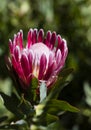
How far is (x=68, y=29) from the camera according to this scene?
10.4 feet

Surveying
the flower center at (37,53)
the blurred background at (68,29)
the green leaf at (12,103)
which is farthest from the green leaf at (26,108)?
the blurred background at (68,29)

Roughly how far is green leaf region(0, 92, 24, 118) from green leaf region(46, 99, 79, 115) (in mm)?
113

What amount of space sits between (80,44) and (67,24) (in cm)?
20

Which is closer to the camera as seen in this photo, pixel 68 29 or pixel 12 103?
pixel 12 103

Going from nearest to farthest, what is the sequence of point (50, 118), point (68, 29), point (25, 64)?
point (25, 64) < point (50, 118) < point (68, 29)

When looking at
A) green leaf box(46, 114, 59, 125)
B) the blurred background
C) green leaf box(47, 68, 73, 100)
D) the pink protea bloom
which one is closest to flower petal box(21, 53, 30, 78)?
the pink protea bloom

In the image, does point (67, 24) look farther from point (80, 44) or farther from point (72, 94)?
point (72, 94)

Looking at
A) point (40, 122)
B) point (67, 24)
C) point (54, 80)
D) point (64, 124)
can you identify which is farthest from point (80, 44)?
point (54, 80)

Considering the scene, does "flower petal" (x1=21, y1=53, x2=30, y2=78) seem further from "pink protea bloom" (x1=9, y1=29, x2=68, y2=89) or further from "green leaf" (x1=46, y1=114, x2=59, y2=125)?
"green leaf" (x1=46, y1=114, x2=59, y2=125)

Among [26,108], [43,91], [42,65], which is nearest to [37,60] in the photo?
[42,65]

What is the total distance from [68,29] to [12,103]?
1513 mm

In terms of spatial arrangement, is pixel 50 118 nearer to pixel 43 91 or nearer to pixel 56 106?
pixel 56 106

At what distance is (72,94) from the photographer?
284 cm

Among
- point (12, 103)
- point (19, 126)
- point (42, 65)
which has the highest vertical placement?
point (42, 65)
